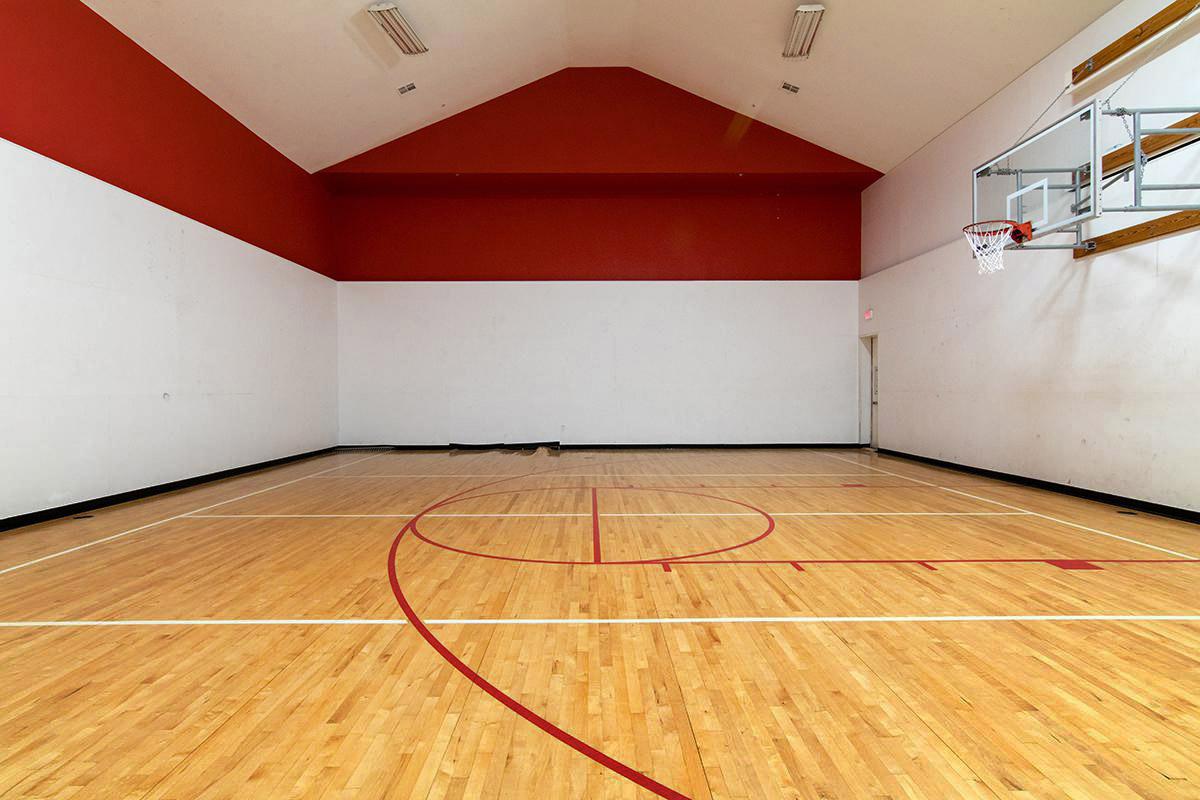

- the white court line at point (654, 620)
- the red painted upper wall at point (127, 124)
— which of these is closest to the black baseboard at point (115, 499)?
the white court line at point (654, 620)

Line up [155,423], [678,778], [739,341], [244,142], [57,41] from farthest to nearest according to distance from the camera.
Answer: [739,341], [244,142], [155,423], [57,41], [678,778]

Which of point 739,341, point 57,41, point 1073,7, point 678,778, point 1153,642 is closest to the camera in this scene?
point 678,778

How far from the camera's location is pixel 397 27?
304 inches

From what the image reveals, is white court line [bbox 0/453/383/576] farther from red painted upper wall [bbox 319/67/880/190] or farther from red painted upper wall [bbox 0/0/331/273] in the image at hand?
red painted upper wall [bbox 319/67/880/190]

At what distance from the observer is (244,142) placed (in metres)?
8.39

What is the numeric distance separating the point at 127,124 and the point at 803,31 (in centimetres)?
737

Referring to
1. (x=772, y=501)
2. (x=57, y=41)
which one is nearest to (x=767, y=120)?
(x=772, y=501)

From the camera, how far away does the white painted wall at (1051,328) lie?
5.47 meters

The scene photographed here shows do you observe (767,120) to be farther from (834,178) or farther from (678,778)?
(678,778)

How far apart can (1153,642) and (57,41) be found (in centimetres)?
848

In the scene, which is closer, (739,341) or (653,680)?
(653,680)

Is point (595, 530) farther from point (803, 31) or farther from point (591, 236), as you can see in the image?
point (591, 236)

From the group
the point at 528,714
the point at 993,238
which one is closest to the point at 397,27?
the point at 993,238

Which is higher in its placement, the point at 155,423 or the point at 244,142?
the point at 244,142
